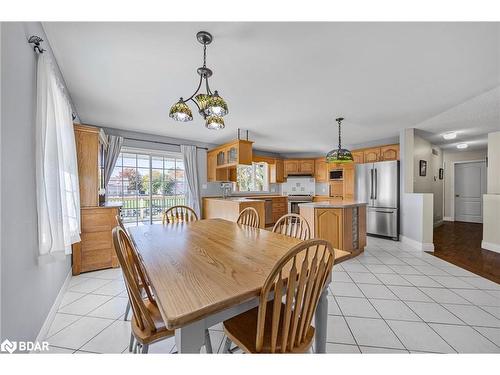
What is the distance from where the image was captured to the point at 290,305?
84 centimetres

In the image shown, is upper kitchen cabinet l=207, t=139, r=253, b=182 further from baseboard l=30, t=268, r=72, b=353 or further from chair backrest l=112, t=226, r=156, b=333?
chair backrest l=112, t=226, r=156, b=333

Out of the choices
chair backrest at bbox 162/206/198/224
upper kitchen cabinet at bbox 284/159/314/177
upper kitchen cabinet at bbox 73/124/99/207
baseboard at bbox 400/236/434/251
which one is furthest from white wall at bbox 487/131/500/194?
upper kitchen cabinet at bbox 73/124/99/207

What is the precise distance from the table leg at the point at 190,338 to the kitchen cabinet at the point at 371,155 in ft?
17.6

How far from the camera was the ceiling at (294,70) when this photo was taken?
152 cm

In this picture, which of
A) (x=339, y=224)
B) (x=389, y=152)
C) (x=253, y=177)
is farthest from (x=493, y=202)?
(x=253, y=177)

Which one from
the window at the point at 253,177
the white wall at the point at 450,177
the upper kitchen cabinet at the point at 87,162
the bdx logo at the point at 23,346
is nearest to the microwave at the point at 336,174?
the window at the point at 253,177

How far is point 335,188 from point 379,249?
2.41 m

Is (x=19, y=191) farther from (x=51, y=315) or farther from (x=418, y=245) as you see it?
(x=418, y=245)

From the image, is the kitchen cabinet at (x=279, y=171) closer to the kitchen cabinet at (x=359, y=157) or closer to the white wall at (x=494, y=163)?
the kitchen cabinet at (x=359, y=157)

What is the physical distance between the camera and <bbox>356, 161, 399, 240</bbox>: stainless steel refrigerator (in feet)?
13.8

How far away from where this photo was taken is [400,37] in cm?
156

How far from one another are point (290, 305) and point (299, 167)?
19.4 feet

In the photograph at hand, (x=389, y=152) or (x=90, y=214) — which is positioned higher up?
(x=389, y=152)

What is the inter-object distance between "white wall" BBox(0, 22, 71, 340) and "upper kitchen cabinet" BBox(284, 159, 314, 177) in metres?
5.73
